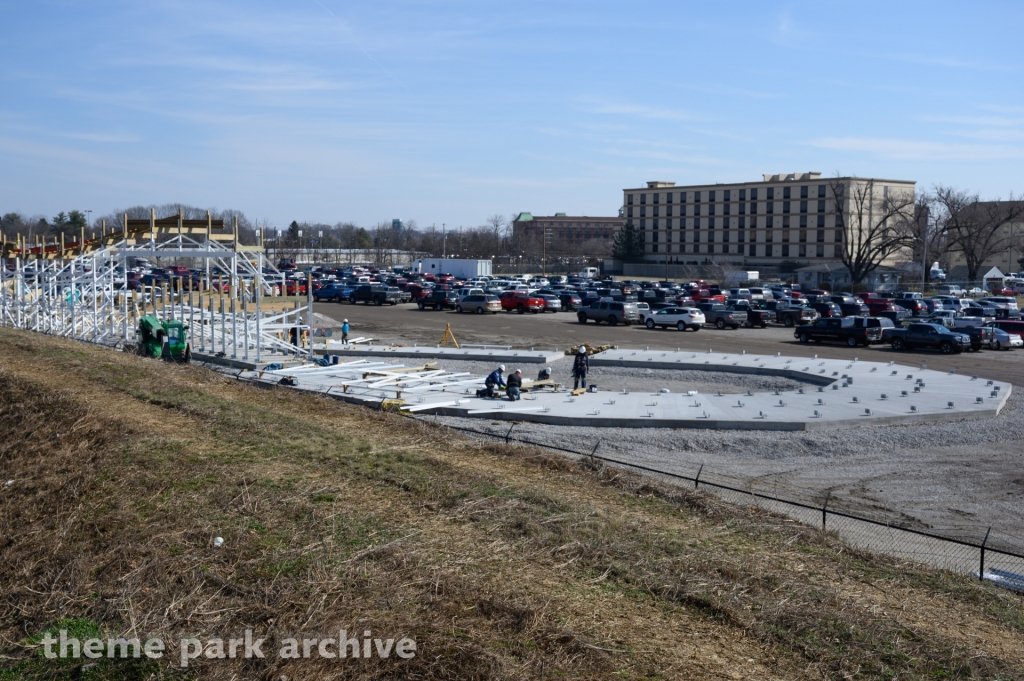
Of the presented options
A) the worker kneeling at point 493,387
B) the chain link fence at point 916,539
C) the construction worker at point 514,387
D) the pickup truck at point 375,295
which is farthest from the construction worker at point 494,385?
the pickup truck at point 375,295

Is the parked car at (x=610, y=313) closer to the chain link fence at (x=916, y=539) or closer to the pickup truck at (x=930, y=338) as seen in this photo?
the pickup truck at (x=930, y=338)

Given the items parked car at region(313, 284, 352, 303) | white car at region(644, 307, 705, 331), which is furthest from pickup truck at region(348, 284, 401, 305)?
white car at region(644, 307, 705, 331)

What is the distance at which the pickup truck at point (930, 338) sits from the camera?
36188 millimetres

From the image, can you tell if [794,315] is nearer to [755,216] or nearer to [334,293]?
[334,293]

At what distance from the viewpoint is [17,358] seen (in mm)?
18062

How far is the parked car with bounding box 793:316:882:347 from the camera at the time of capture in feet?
125

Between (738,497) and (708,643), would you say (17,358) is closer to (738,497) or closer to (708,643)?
(738,497)

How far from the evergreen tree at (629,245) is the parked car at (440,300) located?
61.5 m

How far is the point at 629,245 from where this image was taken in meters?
115

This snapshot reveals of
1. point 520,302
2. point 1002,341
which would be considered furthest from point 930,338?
point 520,302

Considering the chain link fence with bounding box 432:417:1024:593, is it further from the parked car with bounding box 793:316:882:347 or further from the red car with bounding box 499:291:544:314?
the red car with bounding box 499:291:544:314

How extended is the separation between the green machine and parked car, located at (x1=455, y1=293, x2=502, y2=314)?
29.4 meters

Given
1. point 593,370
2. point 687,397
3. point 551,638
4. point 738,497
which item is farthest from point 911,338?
point 551,638

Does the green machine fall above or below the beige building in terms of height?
below
